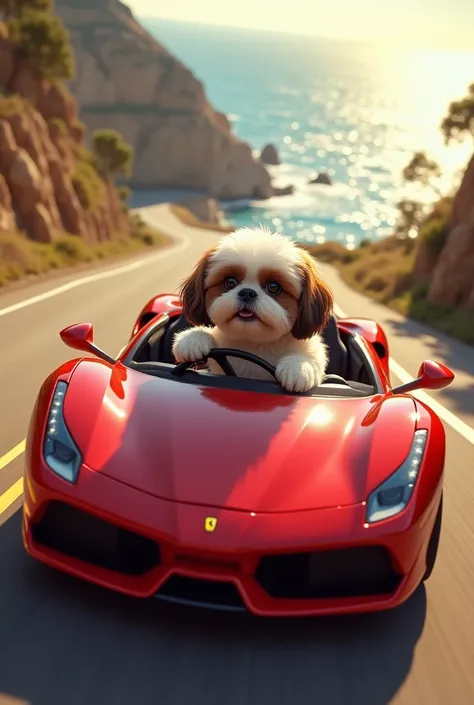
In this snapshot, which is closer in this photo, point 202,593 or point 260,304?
point 202,593

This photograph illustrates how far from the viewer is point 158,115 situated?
147m

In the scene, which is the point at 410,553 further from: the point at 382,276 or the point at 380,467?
the point at 382,276

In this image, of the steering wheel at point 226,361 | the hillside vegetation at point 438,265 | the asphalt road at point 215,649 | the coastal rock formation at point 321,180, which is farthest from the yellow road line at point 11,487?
the coastal rock formation at point 321,180

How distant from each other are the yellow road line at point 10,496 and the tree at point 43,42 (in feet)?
119

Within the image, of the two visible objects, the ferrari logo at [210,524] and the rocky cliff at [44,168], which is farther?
the rocky cliff at [44,168]

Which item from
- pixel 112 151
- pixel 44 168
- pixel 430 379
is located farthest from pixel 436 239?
pixel 112 151

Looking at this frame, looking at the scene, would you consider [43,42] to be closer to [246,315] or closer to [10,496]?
[10,496]

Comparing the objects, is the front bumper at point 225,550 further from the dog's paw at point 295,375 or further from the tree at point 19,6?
the tree at point 19,6

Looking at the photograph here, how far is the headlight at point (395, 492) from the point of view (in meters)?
3.69

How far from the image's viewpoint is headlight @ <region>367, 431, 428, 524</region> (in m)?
3.69

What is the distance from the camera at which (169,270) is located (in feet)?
83.9

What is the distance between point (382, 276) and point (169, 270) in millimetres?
10163

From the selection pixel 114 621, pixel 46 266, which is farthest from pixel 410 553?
pixel 46 266

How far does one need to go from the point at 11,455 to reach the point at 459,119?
120 ft
